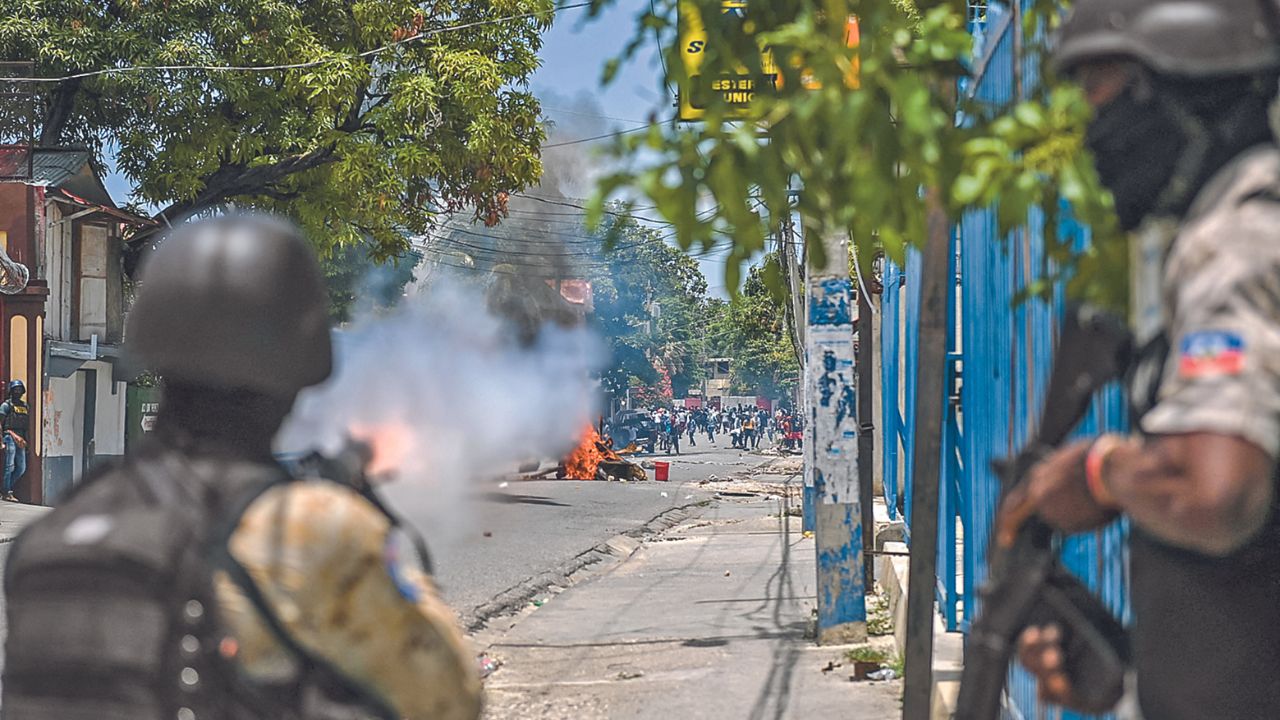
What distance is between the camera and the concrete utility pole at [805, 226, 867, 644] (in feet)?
26.1

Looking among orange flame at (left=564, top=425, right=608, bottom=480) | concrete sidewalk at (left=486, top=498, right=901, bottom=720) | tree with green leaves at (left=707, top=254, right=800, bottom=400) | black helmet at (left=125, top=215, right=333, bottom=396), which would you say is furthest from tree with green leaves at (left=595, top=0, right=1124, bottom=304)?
tree with green leaves at (left=707, top=254, right=800, bottom=400)

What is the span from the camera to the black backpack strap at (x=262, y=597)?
5.53 feet

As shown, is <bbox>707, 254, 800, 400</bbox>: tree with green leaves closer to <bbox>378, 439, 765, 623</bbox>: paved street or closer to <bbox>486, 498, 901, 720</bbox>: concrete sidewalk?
<bbox>378, 439, 765, 623</bbox>: paved street

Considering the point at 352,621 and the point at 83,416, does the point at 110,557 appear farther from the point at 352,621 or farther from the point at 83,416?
the point at 83,416

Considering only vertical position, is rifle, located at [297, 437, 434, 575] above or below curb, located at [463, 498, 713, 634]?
above

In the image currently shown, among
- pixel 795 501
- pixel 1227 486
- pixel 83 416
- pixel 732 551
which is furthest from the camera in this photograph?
pixel 83 416

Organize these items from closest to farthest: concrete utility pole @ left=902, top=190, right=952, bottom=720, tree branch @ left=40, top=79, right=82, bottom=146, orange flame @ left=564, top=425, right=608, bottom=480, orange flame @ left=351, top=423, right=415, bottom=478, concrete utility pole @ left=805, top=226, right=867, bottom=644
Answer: orange flame @ left=351, top=423, right=415, bottom=478 → concrete utility pole @ left=902, top=190, right=952, bottom=720 → concrete utility pole @ left=805, top=226, right=867, bottom=644 → tree branch @ left=40, top=79, right=82, bottom=146 → orange flame @ left=564, top=425, right=608, bottom=480

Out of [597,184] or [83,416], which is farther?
[83,416]

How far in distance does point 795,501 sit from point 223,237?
70.6 feet

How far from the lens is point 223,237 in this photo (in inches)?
72.8

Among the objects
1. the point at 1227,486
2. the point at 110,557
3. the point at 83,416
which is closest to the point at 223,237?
the point at 110,557

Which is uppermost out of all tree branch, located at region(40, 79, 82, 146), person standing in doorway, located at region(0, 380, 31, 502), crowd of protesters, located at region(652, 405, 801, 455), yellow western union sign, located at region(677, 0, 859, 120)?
tree branch, located at region(40, 79, 82, 146)

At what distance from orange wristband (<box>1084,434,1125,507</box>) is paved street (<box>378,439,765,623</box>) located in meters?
1.94

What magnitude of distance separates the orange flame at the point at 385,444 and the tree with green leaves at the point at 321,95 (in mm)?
15837
